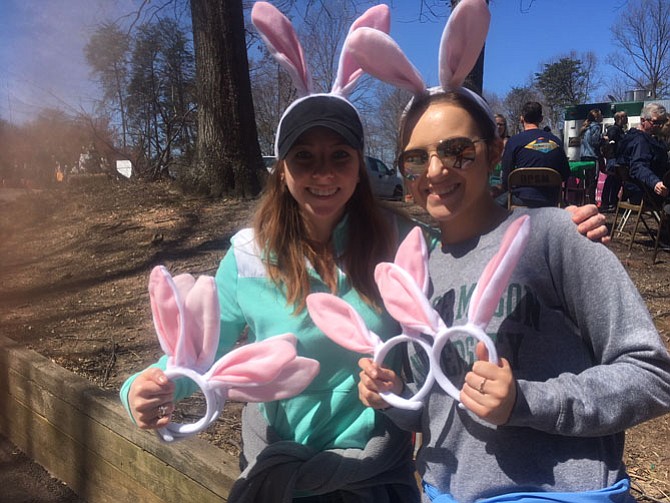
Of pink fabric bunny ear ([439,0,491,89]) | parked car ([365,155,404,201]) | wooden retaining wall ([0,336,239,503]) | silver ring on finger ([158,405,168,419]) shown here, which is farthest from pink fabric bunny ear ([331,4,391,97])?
parked car ([365,155,404,201])

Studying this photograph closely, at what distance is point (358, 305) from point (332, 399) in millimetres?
240

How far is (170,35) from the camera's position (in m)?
12.8

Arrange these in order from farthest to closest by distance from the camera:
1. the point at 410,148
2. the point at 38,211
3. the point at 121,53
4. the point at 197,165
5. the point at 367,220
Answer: the point at 121,53 → the point at 38,211 → the point at 197,165 → the point at 367,220 → the point at 410,148

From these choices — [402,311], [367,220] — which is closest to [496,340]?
[402,311]

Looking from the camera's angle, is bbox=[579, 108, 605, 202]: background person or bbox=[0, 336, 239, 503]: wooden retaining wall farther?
bbox=[579, 108, 605, 202]: background person

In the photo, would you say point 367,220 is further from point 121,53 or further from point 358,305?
point 121,53

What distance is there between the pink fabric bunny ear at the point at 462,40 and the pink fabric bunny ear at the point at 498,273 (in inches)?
16.7

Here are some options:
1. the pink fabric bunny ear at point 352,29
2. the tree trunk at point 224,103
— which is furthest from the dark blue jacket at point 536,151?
the pink fabric bunny ear at point 352,29

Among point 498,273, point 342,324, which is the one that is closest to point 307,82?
point 342,324

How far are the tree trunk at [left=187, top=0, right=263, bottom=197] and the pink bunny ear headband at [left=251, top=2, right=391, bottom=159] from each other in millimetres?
4595

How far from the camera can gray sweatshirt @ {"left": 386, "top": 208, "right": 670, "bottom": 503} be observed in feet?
3.35

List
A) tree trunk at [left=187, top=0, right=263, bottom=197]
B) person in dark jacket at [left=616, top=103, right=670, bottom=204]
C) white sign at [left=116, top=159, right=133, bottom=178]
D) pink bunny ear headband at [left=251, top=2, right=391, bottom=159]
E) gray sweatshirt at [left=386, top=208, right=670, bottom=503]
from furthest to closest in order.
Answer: white sign at [left=116, top=159, right=133, bottom=178] < person in dark jacket at [left=616, top=103, right=670, bottom=204] < tree trunk at [left=187, top=0, right=263, bottom=197] < pink bunny ear headband at [left=251, top=2, right=391, bottom=159] < gray sweatshirt at [left=386, top=208, right=670, bottom=503]

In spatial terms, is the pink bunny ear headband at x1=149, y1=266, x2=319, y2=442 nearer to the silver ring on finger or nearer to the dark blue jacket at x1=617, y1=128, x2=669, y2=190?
the silver ring on finger

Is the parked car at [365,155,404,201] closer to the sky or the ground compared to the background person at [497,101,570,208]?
closer to the ground
